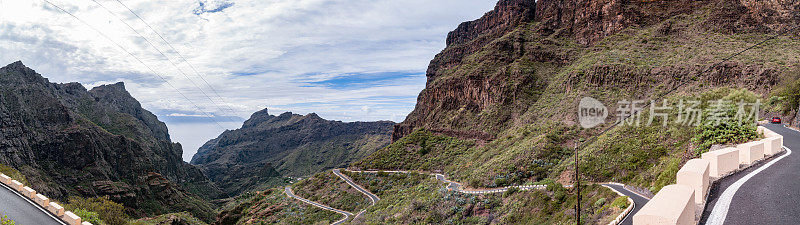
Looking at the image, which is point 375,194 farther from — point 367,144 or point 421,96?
point 367,144

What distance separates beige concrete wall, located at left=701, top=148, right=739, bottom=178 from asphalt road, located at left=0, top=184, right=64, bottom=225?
78.0 ft

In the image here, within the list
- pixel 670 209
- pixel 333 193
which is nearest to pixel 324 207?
pixel 333 193

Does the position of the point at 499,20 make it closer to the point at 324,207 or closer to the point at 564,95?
the point at 564,95

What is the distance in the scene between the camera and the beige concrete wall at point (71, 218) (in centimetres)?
1355

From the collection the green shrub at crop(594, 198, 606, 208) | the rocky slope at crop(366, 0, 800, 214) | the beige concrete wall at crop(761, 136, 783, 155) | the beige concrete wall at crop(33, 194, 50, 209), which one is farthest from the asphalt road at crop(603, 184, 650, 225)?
the beige concrete wall at crop(33, 194, 50, 209)

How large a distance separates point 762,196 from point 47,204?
25.5 metres

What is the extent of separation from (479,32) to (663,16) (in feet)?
167

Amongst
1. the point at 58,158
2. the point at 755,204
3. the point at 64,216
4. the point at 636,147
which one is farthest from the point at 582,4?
the point at 58,158

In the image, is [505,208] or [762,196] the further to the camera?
[505,208]

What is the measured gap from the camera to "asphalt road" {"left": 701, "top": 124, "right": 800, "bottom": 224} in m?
8.05

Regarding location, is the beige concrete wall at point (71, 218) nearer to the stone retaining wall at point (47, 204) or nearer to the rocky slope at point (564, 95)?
the stone retaining wall at point (47, 204)

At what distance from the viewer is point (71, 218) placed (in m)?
13.7

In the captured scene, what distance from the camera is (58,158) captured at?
3258 inches

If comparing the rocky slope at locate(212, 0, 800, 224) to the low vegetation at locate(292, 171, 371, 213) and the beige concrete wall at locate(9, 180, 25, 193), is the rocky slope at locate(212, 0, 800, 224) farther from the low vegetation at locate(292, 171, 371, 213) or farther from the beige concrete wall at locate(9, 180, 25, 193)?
the beige concrete wall at locate(9, 180, 25, 193)
